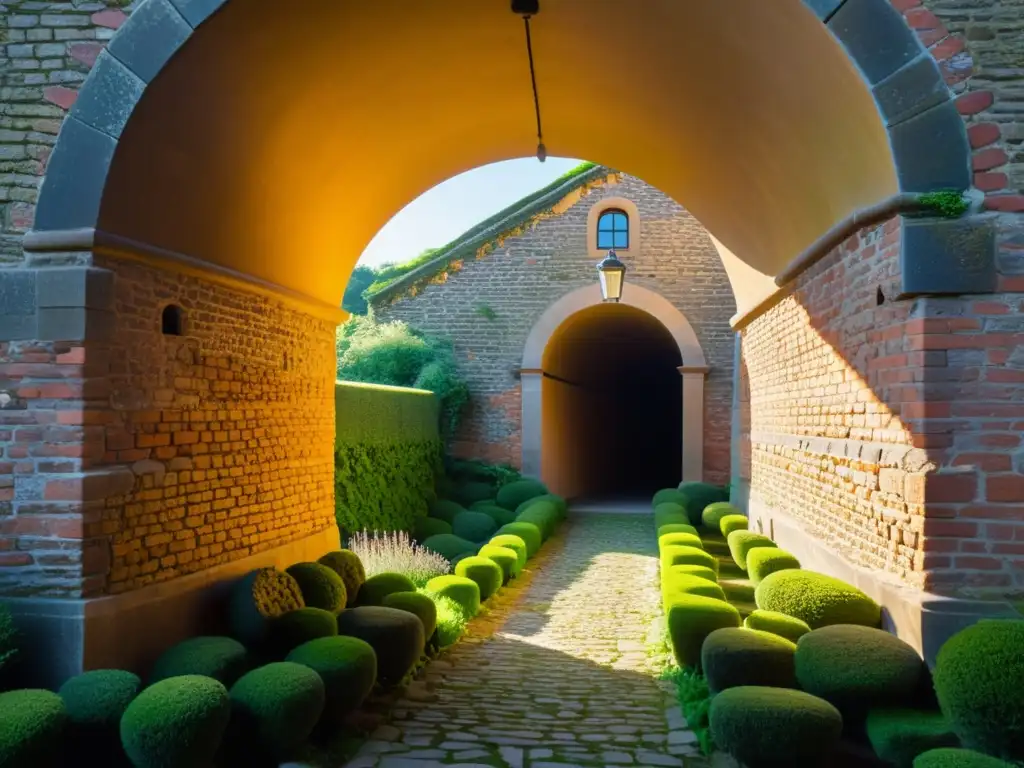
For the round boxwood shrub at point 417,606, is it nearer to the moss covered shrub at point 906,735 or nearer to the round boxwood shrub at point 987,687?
the moss covered shrub at point 906,735

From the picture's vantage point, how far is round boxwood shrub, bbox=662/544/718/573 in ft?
27.9

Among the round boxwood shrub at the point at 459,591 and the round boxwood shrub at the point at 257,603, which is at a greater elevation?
the round boxwood shrub at the point at 257,603

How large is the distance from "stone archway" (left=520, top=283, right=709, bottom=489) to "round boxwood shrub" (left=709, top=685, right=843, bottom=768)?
12.7m

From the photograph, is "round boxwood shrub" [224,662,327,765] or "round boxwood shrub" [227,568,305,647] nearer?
A: "round boxwood shrub" [224,662,327,765]

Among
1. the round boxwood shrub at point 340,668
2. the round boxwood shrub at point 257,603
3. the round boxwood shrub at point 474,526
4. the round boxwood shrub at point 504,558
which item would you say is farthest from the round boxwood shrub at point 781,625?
the round boxwood shrub at point 474,526

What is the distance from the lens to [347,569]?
24.4 feet

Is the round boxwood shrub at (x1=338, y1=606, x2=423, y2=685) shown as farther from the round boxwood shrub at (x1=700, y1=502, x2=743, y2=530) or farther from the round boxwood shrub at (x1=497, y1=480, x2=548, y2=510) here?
the round boxwood shrub at (x1=497, y1=480, x2=548, y2=510)

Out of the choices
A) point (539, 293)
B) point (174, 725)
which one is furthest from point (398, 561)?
point (539, 293)

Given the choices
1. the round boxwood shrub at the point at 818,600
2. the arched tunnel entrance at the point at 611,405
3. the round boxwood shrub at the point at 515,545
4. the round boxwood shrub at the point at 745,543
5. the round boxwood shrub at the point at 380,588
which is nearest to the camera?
the round boxwood shrub at the point at 818,600

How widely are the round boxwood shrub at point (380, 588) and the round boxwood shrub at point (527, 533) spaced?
4.01 metres

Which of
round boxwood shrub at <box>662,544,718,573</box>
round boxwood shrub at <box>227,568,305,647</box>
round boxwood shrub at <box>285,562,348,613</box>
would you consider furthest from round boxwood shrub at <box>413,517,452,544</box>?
round boxwood shrub at <box>227,568,305,647</box>

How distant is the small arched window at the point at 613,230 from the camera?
57.4 feet

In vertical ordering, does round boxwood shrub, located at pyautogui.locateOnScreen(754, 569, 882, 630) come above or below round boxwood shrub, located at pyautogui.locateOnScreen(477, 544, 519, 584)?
above

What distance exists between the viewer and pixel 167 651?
507 centimetres
